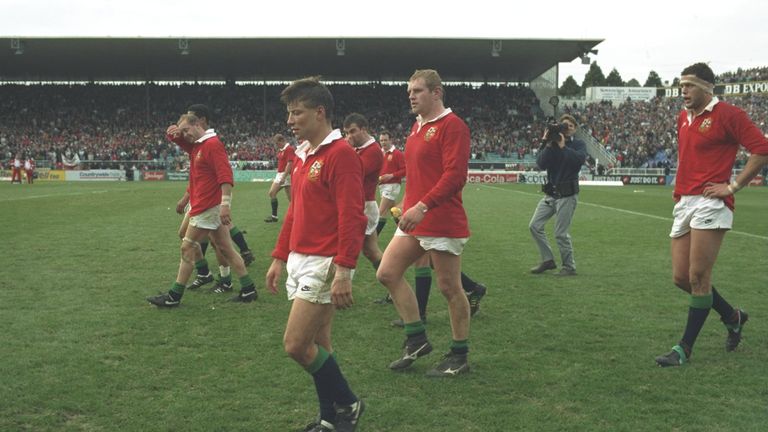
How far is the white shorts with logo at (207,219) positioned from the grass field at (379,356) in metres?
0.91

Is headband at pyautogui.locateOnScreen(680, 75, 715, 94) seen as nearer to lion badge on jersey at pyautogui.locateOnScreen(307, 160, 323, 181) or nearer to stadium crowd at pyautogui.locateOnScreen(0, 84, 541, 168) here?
lion badge on jersey at pyautogui.locateOnScreen(307, 160, 323, 181)

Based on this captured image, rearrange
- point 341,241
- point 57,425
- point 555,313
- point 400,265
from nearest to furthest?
point 341,241
point 57,425
point 400,265
point 555,313

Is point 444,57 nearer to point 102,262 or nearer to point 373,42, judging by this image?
point 373,42

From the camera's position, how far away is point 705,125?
5.31m

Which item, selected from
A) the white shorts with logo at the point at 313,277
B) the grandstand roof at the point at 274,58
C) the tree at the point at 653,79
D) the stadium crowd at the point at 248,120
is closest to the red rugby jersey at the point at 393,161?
the white shorts with logo at the point at 313,277

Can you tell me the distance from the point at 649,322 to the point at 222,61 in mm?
47959

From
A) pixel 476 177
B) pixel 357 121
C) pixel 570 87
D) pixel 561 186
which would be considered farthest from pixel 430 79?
pixel 570 87

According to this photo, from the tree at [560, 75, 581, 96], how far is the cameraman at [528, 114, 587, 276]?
115633 millimetres

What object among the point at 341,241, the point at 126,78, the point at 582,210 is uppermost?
the point at 126,78

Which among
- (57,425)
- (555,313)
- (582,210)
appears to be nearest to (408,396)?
(57,425)

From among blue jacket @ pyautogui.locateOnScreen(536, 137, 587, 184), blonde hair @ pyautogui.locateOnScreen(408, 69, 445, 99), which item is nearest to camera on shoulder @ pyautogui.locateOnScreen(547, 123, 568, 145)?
blue jacket @ pyautogui.locateOnScreen(536, 137, 587, 184)

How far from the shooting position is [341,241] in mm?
3697

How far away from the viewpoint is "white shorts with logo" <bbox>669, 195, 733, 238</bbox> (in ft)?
17.1

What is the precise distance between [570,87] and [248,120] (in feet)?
279
